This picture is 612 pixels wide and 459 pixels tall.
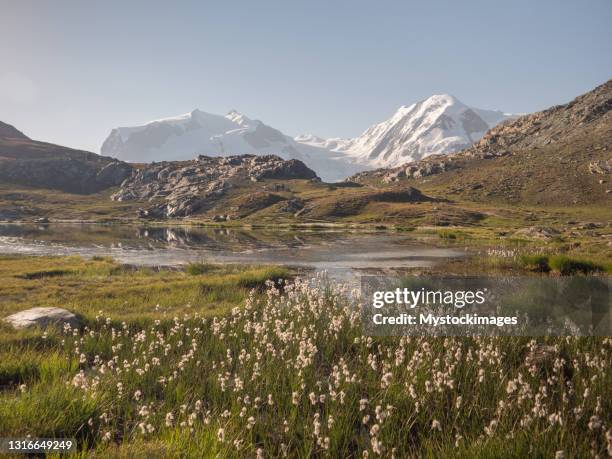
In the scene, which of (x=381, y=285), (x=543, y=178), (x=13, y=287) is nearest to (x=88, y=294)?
(x=13, y=287)

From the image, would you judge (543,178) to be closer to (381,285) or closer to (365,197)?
(365,197)

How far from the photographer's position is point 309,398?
8.66m

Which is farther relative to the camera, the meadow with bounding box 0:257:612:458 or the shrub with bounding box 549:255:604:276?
the shrub with bounding box 549:255:604:276

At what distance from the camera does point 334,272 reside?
33.2m

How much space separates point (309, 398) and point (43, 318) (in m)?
9.80

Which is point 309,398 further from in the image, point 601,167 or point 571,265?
point 601,167

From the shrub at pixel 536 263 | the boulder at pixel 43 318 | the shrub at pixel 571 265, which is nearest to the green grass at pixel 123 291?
the boulder at pixel 43 318

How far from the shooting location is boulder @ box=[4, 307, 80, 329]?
13.2m

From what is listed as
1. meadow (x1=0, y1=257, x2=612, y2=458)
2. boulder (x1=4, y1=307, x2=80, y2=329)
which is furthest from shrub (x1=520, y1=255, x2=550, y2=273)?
boulder (x1=4, y1=307, x2=80, y2=329)

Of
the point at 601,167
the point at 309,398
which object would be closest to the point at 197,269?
the point at 309,398

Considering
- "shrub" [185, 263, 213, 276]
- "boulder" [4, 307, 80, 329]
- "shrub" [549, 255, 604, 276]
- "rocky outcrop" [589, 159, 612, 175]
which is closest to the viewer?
"boulder" [4, 307, 80, 329]

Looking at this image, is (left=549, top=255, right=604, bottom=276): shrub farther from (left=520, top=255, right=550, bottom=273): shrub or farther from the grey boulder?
the grey boulder

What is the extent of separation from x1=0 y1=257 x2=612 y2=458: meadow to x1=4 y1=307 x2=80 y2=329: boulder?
0.70 m

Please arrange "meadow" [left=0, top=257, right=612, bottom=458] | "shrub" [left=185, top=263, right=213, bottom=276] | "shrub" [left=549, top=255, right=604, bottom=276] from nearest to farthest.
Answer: "meadow" [left=0, top=257, right=612, bottom=458] < "shrub" [left=549, top=255, right=604, bottom=276] < "shrub" [left=185, top=263, right=213, bottom=276]
